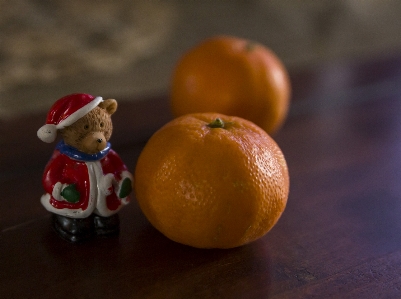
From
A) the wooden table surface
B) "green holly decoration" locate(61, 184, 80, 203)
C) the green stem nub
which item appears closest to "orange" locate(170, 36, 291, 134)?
the wooden table surface

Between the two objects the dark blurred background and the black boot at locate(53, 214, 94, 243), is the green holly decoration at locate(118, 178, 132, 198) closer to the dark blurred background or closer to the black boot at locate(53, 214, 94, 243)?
the black boot at locate(53, 214, 94, 243)

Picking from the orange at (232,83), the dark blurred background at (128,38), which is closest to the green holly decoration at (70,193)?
the orange at (232,83)

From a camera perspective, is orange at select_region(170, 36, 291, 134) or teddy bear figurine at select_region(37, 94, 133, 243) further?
orange at select_region(170, 36, 291, 134)

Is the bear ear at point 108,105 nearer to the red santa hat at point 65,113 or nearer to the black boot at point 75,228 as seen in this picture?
the red santa hat at point 65,113

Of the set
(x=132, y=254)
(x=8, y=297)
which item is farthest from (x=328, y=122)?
(x=8, y=297)

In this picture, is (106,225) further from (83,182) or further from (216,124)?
(216,124)

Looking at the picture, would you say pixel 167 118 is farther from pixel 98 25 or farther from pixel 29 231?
pixel 98 25
